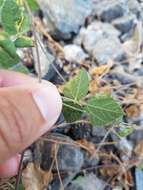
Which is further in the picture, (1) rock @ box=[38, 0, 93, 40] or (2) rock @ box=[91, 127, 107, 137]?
(1) rock @ box=[38, 0, 93, 40]

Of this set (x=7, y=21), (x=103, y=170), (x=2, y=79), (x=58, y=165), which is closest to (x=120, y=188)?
(x=103, y=170)

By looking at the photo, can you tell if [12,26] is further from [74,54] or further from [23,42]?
[74,54]

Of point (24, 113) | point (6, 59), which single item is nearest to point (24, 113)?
point (24, 113)

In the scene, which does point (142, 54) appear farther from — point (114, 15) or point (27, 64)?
point (27, 64)

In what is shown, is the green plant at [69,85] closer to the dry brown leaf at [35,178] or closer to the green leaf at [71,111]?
the green leaf at [71,111]

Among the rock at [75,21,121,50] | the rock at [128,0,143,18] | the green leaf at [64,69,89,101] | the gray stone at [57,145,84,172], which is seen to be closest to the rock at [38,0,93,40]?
the rock at [75,21,121,50]

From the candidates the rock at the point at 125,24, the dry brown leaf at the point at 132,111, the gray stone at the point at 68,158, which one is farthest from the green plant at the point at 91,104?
the rock at the point at 125,24

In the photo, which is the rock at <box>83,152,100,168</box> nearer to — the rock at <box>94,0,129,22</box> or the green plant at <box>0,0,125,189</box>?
the green plant at <box>0,0,125,189</box>
